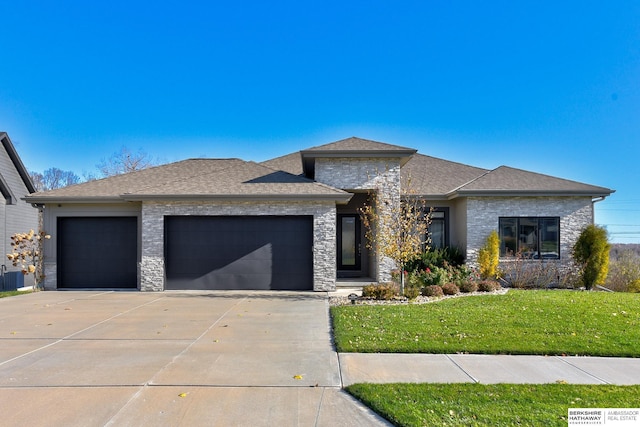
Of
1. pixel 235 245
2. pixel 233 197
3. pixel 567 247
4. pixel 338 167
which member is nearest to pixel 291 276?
pixel 235 245

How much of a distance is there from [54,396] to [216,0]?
13199 mm

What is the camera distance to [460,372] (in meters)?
5.15

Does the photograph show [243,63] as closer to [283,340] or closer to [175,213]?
[175,213]

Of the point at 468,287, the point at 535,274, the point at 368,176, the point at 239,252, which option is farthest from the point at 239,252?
the point at 535,274

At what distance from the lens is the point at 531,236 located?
14.6 m

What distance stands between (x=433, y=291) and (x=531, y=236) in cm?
627

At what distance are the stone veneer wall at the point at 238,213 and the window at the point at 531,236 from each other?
7070 millimetres

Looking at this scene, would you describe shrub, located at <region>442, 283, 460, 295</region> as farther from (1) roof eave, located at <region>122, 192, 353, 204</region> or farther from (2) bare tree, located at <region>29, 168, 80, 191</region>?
(2) bare tree, located at <region>29, 168, 80, 191</region>

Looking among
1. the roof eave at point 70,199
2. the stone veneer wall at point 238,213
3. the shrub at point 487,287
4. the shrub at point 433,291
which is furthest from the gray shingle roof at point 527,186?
the roof eave at point 70,199

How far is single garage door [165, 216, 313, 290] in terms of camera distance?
1292 cm

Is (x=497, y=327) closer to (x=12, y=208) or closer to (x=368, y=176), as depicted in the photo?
(x=368, y=176)

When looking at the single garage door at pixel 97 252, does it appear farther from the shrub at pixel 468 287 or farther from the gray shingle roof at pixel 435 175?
the shrub at pixel 468 287

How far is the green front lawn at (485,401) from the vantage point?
3760mm

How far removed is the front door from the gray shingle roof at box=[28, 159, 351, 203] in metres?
3.09
